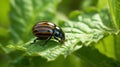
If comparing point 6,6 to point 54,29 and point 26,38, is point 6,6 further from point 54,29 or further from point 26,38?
point 54,29

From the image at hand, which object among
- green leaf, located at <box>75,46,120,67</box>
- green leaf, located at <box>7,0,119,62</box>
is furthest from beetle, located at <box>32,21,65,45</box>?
green leaf, located at <box>75,46,120,67</box>

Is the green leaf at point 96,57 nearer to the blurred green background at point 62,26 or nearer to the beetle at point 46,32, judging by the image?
the blurred green background at point 62,26

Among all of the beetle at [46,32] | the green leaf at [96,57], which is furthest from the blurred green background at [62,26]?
the beetle at [46,32]

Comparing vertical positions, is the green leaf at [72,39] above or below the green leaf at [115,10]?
below

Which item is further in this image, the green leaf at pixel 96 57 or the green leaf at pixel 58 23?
the green leaf at pixel 96 57

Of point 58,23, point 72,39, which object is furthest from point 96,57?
point 58,23

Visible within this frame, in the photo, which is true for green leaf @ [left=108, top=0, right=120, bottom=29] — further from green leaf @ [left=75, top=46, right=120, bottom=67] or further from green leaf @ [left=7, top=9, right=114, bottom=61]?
green leaf @ [left=75, top=46, right=120, bottom=67]

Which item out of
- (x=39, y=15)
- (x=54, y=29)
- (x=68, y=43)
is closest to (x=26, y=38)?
(x=39, y=15)

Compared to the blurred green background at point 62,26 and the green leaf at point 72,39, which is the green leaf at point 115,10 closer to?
the blurred green background at point 62,26

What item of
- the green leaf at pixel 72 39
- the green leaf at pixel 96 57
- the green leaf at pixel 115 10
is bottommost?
the green leaf at pixel 96 57
